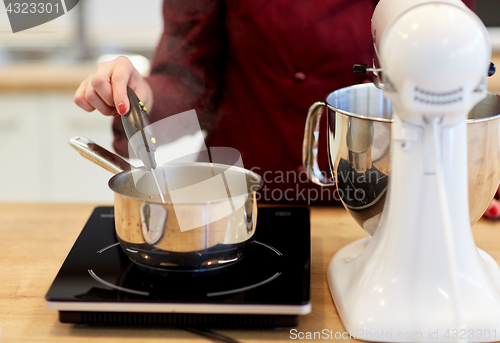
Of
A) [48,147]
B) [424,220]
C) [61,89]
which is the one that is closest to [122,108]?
[424,220]

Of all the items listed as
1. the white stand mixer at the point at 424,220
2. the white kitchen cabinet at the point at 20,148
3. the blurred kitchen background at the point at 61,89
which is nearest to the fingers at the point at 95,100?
the white stand mixer at the point at 424,220

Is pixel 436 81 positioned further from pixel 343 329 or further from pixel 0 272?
pixel 0 272

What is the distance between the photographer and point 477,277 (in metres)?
0.43

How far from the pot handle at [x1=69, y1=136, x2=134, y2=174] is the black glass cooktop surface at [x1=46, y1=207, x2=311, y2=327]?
101 mm

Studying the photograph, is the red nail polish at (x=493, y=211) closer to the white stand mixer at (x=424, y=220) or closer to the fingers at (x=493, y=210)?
the fingers at (x=493, y=210)

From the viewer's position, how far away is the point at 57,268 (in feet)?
1.89

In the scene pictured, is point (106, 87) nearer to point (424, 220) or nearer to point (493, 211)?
point (424, 220)

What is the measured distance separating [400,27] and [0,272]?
0.52m

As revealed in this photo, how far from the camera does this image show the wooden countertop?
45cm

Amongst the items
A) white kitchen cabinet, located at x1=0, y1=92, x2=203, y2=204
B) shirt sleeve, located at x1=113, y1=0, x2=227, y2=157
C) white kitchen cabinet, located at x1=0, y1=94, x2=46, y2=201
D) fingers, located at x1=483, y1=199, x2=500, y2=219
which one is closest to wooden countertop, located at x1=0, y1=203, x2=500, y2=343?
fingers, located at x1=483, y1=199, x2=500, y2=219

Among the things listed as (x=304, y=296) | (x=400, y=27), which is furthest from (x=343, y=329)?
(x=400, y=27)

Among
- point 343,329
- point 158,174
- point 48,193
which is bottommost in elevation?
point 48,193

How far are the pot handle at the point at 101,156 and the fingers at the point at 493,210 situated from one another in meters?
0.51

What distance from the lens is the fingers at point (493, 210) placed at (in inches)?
26.7
